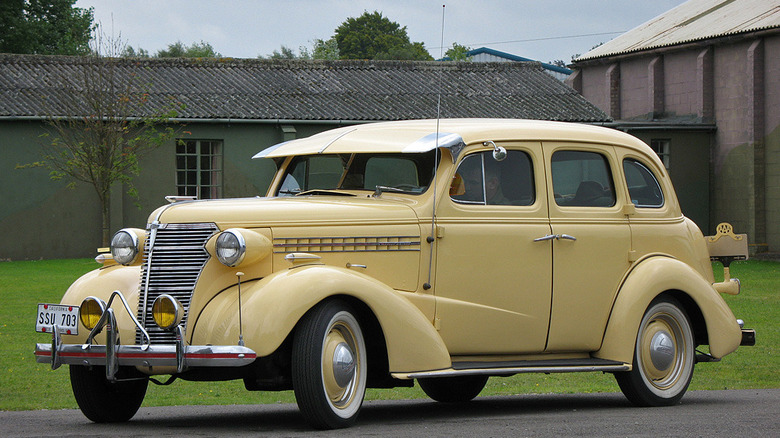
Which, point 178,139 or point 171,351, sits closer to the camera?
point 171,351

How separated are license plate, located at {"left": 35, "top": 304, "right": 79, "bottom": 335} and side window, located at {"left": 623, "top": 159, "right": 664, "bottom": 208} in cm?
420

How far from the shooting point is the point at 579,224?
808 centimetres

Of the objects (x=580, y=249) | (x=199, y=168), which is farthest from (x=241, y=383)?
(x=199, y=168)

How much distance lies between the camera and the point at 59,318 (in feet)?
22.8

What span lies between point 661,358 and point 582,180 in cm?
143

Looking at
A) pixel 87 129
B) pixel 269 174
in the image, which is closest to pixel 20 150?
pixel 87 129

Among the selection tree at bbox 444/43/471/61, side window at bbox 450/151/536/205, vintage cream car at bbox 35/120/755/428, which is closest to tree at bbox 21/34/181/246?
vintage cream car at bbox 35/120/755/428

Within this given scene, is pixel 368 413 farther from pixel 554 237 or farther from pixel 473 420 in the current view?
pixel 554 237

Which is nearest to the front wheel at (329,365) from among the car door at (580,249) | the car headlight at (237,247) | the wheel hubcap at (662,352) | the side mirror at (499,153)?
the car headlight at (237,247)

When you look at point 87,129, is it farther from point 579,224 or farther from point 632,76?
point 579,224

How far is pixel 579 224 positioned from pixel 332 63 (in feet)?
87.4

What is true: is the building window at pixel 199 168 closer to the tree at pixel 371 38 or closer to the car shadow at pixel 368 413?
the car shadow at pixel 368 413

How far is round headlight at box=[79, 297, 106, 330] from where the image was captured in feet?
22.5

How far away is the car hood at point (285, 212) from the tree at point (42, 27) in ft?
136
